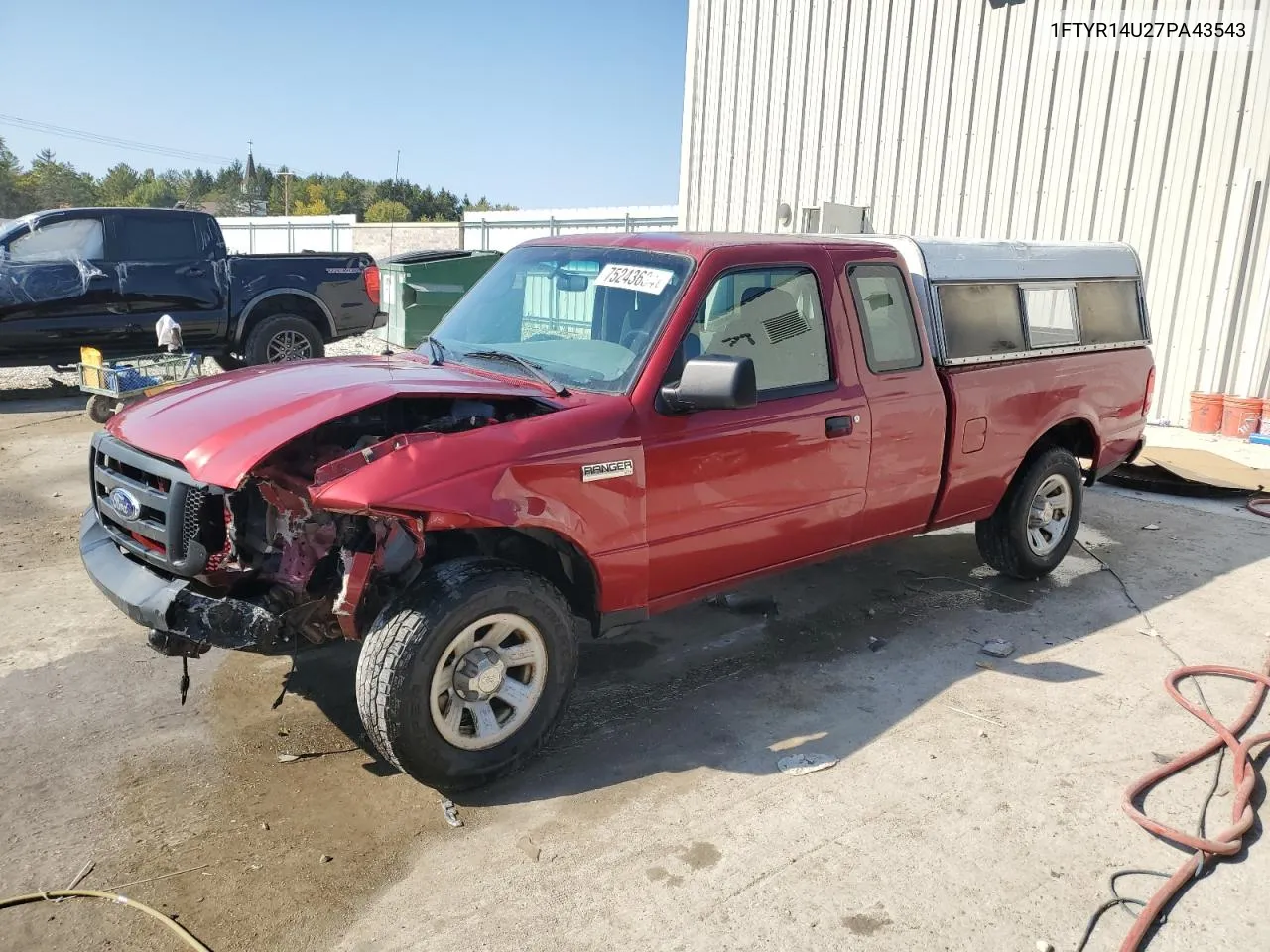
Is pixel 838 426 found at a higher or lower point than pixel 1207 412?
higher

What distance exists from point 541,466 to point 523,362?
0.80 m

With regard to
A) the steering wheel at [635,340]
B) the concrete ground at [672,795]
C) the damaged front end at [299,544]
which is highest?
the steering wheel at [635,340]

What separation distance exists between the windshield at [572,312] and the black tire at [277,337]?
23.2ft

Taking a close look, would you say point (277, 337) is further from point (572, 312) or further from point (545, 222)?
point (545, 222)

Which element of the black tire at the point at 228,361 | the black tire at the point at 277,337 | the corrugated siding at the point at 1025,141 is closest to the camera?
the corrugated siding at the point at 1025,141

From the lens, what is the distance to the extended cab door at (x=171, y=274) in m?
10.3

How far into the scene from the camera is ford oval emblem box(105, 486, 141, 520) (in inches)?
133

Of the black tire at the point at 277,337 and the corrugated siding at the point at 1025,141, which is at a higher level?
the corrugated siding at the point at 1025,141

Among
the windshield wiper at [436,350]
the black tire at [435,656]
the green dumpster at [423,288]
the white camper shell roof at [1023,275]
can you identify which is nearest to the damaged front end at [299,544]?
the black tire at [435,656]

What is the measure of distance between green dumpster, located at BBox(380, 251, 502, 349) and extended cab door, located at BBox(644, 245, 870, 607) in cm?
835

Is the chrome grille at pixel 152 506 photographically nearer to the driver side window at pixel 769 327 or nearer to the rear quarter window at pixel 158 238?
the driver side window at pixel 769 327

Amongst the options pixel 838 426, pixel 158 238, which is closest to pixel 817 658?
Result: pixel 838 426

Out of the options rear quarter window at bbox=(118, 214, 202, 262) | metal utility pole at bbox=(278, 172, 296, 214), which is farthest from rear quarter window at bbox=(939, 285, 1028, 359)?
metal utility pole at bbox=(278, 172, 296, 214)

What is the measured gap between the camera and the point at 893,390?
4.49 meters
